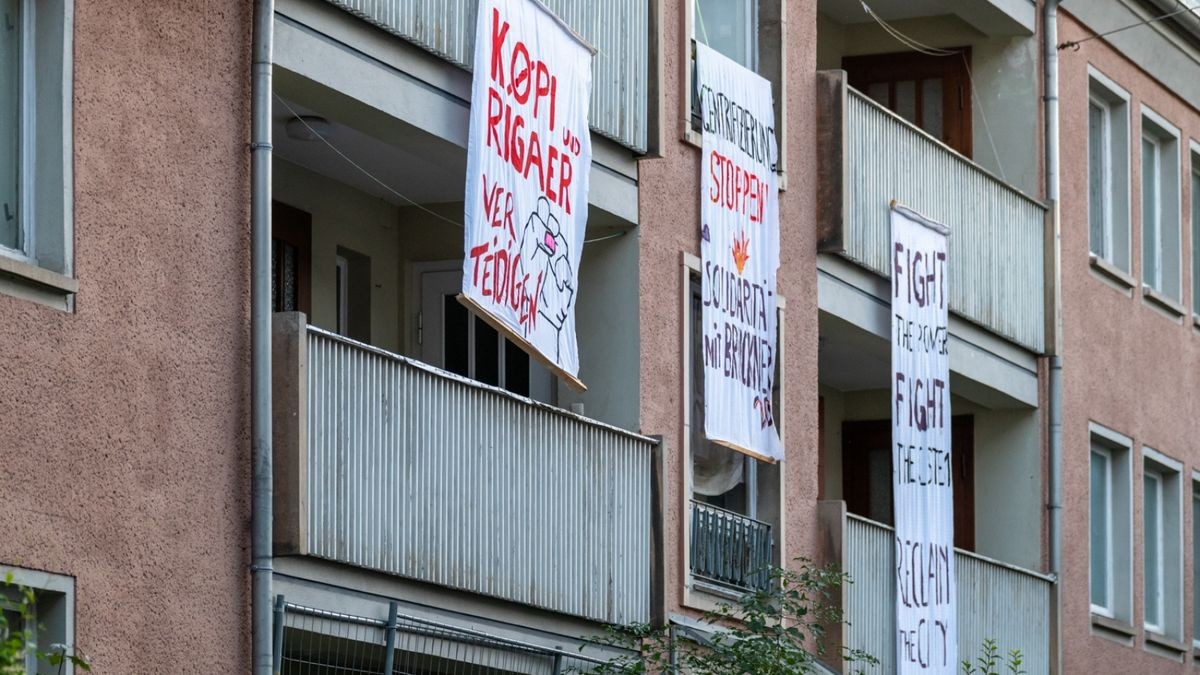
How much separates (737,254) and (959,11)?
6587 millimetres

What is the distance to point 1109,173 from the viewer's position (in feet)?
95.2

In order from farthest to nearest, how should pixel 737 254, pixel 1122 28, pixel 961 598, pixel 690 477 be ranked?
pixel 1122 28 → pixel 961 598 → pixel 737 254 → pixel 690 477

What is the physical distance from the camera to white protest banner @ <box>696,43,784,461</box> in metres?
20.4

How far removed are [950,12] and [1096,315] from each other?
3.37 meters

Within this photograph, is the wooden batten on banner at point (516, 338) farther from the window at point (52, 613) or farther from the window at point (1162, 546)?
the window at point (1162, 546)

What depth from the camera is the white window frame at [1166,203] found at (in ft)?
99.6

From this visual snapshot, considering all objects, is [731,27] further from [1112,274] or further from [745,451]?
[1112,274]

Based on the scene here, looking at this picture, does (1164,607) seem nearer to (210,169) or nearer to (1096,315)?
(1096,315)

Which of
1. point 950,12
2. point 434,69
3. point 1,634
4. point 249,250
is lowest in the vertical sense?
point 1,634

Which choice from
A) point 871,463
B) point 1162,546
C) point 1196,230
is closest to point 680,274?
point 871,463

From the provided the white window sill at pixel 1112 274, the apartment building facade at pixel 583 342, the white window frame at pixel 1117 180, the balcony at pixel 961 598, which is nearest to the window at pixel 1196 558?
the apartment building facade at pixel 583 342

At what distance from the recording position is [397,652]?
55.4 feet

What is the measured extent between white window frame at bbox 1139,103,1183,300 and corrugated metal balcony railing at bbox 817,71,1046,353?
3.93 metres

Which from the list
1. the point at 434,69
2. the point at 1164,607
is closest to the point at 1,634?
the point at 434,69
